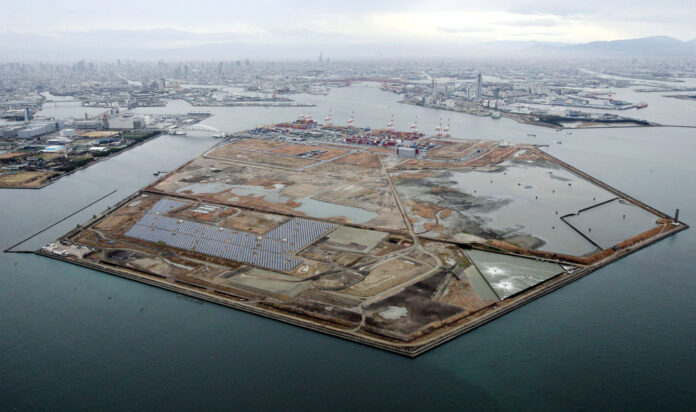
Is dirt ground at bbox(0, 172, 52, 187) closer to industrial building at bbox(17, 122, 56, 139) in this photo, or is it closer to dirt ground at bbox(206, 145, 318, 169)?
dirt ground at bbox(206, 145, 318, 169)

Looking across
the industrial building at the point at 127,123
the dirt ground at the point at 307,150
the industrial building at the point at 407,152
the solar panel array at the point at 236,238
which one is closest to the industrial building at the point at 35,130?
the industrial building at the point at 127,123

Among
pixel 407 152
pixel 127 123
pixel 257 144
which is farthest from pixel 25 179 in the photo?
pixel 407 152

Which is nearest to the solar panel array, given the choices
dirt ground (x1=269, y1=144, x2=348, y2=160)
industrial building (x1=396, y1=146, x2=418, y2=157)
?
dirt ground (x1=269, y1=144, x2=348, y2=160)

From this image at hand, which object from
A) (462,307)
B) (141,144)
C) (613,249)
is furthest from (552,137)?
(141,144)

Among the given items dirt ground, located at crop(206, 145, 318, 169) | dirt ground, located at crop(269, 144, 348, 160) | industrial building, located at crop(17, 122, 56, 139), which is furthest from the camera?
industrial building, located at crop(17, 122, 56, 139)

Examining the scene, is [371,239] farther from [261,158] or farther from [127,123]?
[127,123]

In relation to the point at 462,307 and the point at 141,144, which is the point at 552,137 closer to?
the point at 462,307
